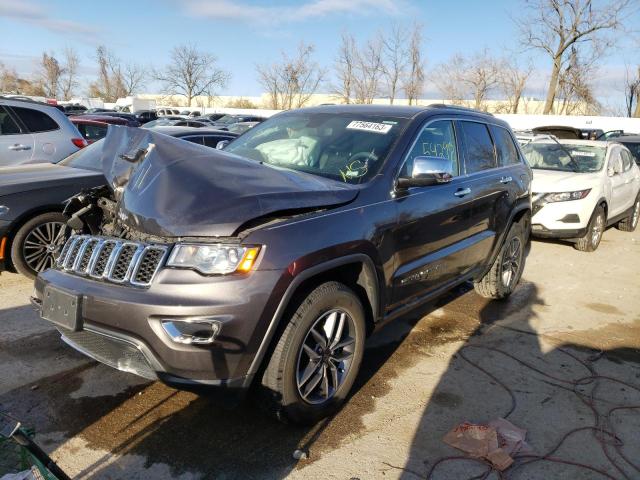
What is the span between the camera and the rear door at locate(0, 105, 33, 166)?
7137 mm

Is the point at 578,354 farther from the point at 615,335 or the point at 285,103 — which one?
the point at 285,103

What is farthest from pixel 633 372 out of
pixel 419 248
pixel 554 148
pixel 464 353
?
pixel 554 148

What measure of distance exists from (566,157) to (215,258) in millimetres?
7965

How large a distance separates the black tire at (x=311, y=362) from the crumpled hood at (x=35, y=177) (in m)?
3.59

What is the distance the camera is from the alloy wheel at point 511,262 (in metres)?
5.45

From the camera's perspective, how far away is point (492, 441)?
300 cm

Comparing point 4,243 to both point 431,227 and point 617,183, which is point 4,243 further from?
point 617,183

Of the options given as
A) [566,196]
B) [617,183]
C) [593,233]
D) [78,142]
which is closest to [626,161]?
[617,183]

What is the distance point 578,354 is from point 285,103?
46.2 m

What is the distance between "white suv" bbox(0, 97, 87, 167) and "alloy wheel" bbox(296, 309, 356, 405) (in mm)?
5848

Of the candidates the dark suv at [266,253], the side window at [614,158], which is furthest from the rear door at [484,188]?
the side window at [614,158]

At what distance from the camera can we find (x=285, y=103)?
48.3m

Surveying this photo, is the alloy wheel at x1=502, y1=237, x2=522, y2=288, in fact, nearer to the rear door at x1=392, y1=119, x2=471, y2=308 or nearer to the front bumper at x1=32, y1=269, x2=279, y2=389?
the rear door at x1=392, y1=119, x2=471, y2=308

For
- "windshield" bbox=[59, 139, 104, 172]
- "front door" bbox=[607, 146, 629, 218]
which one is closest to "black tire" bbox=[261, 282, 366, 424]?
"windshield" bbox=[59, 139, 104, 172]
